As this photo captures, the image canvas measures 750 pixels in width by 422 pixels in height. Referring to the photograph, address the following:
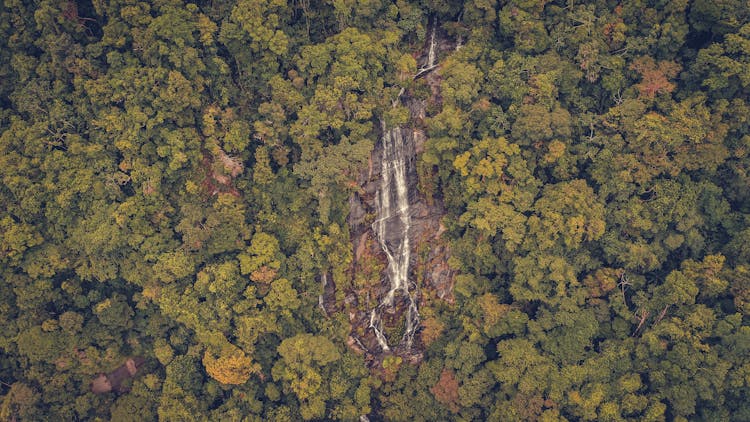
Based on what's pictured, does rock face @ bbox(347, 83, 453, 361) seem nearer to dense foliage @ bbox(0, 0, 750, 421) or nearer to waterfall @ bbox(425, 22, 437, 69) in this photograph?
dense foliage @ bbox(0, 0, 750, 421)

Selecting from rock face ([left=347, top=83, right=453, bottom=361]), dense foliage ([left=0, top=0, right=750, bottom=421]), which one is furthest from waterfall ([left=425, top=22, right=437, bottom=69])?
rock face ([left=347, top=83, right=453, bottom=361])

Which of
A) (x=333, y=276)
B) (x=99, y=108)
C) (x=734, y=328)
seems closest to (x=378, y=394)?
(x=333, y=276)

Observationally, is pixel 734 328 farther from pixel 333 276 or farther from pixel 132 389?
pixel 132 389

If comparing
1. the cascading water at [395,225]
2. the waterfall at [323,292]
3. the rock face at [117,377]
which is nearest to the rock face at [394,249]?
the cascading water at [395,225]

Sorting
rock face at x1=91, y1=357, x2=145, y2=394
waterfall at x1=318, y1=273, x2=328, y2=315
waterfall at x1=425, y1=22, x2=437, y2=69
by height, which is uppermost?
waterfall at x1=425, y1=22, x2=437, y2=69

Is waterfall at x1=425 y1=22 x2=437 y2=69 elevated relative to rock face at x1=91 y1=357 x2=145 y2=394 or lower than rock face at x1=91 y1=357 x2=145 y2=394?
elevated

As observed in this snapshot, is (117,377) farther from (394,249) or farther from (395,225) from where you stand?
(395,225)

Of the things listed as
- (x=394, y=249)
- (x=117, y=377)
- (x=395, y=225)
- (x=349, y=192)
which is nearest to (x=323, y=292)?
(x=394, y=249)
